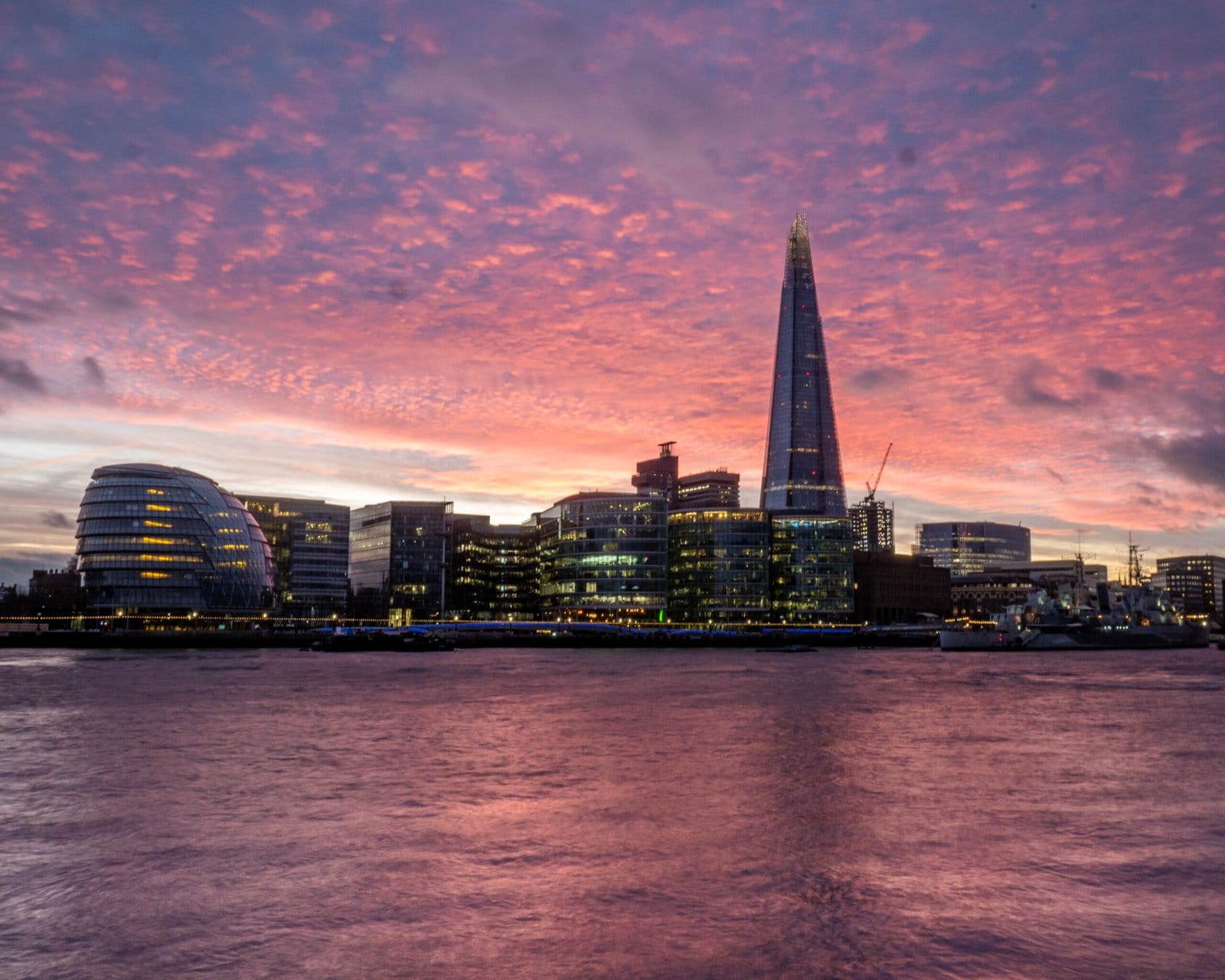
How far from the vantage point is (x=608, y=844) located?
2580cm

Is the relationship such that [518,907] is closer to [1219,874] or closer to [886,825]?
[886,825]

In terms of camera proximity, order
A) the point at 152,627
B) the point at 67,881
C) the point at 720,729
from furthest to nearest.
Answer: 1. the point at 152,627
2. the point at 720,729
3. the point at 67,881

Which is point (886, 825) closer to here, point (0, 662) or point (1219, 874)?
point (1219, 874)

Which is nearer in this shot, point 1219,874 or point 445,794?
point 1219,874

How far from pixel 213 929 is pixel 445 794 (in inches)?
595

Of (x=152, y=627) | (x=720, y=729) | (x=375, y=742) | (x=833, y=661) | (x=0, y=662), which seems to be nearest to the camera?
(x=375, y=742)

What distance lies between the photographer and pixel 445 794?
3350cm

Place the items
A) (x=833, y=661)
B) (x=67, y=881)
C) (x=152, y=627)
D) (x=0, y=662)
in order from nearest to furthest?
(x=67, y=881), (x=0, y=662), (x=833, y=661), (x=152, y=627)

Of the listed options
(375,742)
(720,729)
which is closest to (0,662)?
(375,742)

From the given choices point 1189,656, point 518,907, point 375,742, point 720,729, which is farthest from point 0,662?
point 1189,656

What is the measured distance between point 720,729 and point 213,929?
121 feet

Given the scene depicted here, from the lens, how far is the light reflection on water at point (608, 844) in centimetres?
1750

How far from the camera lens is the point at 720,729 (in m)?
52.9

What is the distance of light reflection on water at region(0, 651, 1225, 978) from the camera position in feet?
57.4
